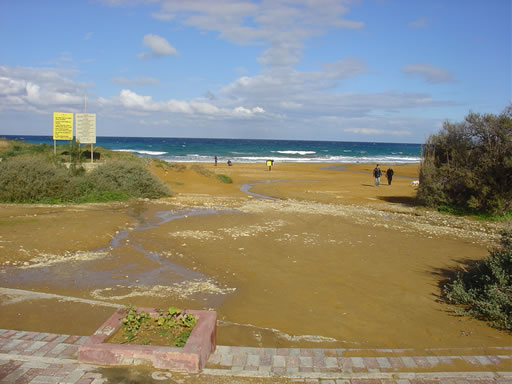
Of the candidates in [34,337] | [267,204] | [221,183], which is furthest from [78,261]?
[221,183]

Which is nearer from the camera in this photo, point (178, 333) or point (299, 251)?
point (178, 333)

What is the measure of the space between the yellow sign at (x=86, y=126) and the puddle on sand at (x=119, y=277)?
16.5 meters

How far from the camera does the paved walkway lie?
411 cm

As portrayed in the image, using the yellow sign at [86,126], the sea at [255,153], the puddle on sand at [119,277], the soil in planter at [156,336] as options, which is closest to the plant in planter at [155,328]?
the soil in planter at [156,336]

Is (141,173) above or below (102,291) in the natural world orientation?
above

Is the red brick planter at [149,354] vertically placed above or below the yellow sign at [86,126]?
below

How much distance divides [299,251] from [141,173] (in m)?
11.3

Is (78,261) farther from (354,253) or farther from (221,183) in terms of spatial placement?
(221,183)

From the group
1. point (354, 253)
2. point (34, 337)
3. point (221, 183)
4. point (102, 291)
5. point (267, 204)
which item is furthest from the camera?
point (221, 183)

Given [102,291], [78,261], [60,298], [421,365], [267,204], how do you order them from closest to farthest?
[421,365]
[60,298]
[102,291]
[78,261]
[267,204]

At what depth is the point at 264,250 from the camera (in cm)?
A: 994

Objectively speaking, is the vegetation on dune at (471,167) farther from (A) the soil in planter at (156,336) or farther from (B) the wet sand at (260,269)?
(A) the soil in planter at (156,336)

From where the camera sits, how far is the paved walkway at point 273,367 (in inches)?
162

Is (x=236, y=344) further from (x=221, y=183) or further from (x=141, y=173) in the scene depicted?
(x=221, y=183)
